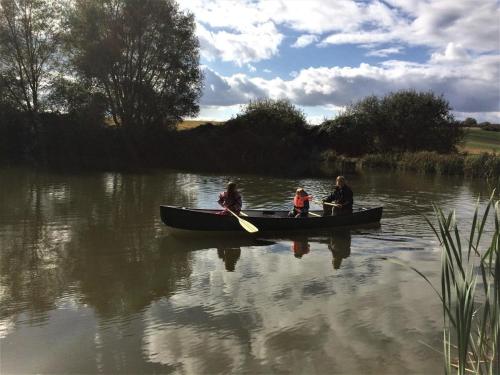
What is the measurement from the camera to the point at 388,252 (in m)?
9.32

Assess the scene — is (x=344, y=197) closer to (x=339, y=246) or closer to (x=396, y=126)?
(x=339, y=246)

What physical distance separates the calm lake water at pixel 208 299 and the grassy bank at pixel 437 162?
16152 millimetres

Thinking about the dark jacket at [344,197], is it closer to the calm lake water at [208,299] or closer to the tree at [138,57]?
the calm lake water at [208,299]

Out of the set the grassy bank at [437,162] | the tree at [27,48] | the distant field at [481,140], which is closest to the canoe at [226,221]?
the grassy bank at [437,162]

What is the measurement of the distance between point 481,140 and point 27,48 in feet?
125

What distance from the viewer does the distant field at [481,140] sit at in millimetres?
39550

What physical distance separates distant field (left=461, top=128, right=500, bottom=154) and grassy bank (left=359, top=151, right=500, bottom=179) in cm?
844

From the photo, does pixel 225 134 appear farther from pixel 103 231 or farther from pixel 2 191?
pixel 103 231

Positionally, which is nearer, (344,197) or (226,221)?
(226,221)

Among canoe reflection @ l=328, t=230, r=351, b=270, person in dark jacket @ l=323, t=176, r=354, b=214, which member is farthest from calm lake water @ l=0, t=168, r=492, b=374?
person in dark jacket @ l=323, t=176, r=354, b=214

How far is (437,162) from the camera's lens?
28.7 meters

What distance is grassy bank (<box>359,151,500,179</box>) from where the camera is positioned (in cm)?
2656

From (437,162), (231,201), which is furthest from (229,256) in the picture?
(437,162)

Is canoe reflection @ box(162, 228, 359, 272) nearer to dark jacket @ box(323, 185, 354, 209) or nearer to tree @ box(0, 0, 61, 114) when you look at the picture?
dark jacket @ box(323, 185, 354, 209)
